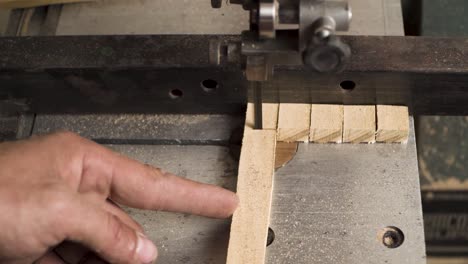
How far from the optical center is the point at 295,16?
0.95 meters

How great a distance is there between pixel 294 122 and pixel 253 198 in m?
0.21

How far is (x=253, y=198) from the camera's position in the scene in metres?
1.23

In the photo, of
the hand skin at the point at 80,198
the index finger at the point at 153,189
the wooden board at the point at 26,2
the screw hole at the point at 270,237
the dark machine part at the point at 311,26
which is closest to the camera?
the dark machine part at the point at 311,26

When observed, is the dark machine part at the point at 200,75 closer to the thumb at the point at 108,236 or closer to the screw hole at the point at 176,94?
the screw hole at the point at 176,94

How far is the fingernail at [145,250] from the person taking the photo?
1.11 meters

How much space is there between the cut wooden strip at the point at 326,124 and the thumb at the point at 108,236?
45 cm

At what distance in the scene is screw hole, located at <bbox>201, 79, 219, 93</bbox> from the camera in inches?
51.1

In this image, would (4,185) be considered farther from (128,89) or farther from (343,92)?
(343,92)

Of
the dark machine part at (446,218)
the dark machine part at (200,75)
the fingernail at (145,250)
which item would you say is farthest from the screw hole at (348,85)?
the dark machine part at (446,218)

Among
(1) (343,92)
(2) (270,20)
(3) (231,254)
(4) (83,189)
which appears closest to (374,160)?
(1) (343,92)

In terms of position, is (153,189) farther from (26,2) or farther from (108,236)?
(26,2)

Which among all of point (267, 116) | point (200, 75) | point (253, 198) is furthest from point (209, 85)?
point (253, 198)

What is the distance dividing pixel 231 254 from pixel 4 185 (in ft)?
1.46

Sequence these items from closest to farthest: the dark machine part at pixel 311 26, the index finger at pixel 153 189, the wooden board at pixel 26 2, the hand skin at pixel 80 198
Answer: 1. the dark machine part at pixel 311 26
2. the hand skin at pixel 80 198
3. the index finger at pixel 153 189
4. the wooden board at pixel 26 2
